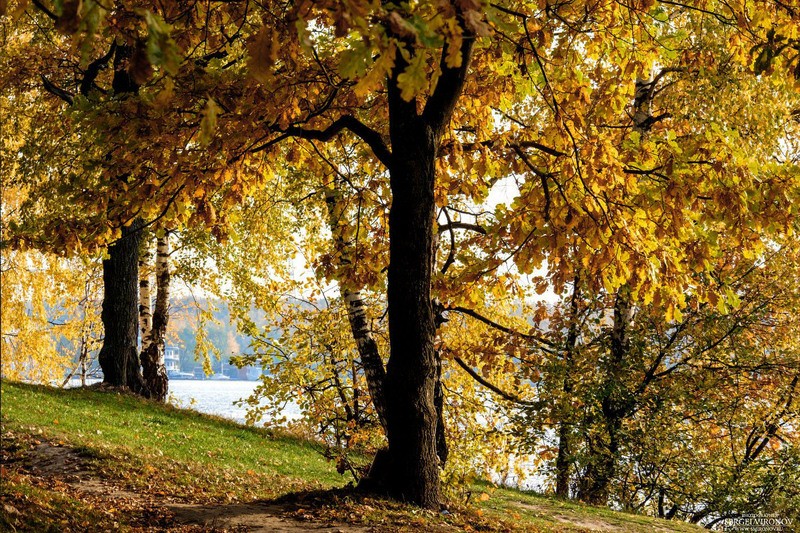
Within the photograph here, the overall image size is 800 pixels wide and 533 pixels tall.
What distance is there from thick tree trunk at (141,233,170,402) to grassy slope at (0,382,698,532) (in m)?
2.25

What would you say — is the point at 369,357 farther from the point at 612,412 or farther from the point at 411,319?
the point at 612,412

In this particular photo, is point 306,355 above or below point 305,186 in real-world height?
below

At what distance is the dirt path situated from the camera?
19.9 feet

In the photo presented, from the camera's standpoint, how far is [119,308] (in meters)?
15.1

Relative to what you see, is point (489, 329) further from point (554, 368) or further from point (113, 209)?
point (113, 209)

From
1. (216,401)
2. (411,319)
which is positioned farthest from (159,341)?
(216,401)

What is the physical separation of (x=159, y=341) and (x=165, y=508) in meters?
11.7

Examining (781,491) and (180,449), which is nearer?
→ (180,449)

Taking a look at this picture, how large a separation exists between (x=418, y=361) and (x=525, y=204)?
189 cm

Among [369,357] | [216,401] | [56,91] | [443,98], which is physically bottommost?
[216,401]

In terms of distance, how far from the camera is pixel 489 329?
1493 cm

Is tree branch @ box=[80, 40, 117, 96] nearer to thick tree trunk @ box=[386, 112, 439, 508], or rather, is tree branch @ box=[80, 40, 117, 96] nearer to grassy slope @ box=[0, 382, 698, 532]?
grassy slope @ box=[0, 382, 698, 532]

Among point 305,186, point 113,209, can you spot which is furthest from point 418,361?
point 305,186

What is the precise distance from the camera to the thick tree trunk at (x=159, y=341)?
55.9ft
